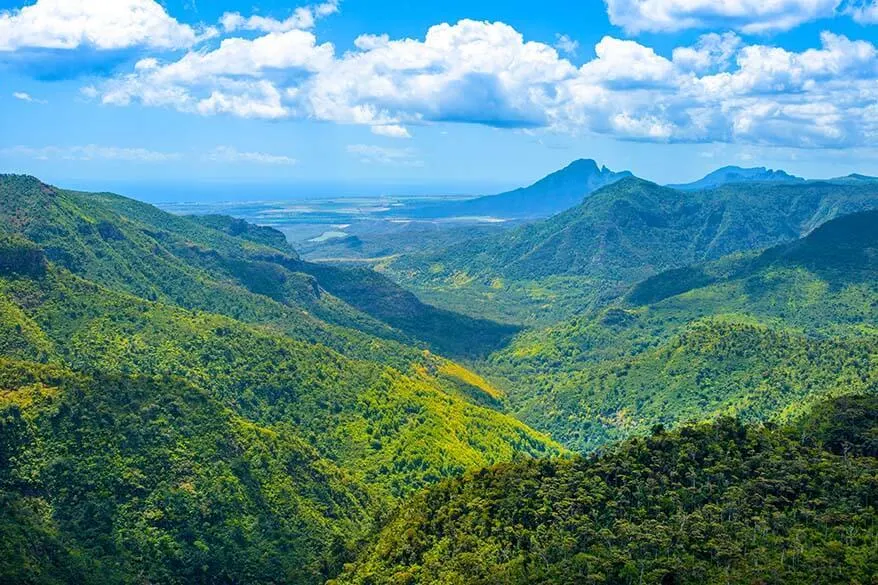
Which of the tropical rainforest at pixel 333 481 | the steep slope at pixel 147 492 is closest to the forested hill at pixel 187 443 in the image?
the steep slope at pixel 147 492

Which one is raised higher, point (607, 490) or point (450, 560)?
point (607, 490)

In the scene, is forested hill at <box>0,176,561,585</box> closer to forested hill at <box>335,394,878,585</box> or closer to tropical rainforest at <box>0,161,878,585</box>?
tropical rainforest at <box>0,161,878,585</box>

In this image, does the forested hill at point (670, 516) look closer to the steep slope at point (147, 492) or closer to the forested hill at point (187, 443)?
the forested hill at point (187, 443)

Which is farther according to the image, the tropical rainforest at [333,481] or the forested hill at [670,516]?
the tropical rainforest at [333,481]

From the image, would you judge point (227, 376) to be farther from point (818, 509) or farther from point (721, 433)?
point (818, 509)

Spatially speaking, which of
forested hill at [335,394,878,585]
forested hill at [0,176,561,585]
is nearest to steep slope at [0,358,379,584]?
forested hill at [0,176,561,585]

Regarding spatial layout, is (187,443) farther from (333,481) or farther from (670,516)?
(670,516)

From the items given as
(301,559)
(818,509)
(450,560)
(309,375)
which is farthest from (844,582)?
(309,375)
